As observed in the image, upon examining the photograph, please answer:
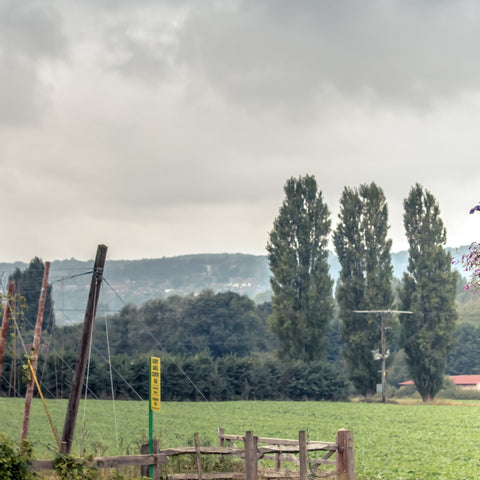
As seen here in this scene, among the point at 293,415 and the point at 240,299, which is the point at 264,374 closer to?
the point at 293,415

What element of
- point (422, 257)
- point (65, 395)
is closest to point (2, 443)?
point (65, 395)

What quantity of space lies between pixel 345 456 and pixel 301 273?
4828 cm

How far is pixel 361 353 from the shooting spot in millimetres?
61500

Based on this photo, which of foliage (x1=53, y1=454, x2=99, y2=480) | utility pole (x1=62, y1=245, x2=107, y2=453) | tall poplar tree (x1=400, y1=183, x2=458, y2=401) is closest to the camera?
foliage (x1=53, y1=454, x2=99, y2=480)

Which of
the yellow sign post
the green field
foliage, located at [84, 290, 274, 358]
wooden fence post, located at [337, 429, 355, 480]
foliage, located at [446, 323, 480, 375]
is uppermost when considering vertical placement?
foliage, located at [84, 290, 274, 358]

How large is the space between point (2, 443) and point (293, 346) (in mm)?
50905

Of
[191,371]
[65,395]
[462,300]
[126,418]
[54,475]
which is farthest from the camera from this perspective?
[462,300]

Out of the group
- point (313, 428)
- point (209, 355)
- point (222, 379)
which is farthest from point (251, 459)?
point (209, 355)

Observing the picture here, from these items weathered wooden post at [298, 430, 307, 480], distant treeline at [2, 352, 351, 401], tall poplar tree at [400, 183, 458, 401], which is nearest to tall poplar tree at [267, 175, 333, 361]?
distant treeline at [2, 352, 351, 401]

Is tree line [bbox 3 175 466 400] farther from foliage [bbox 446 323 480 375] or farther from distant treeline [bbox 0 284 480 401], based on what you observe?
foliage [bbox 446 323 480 375]

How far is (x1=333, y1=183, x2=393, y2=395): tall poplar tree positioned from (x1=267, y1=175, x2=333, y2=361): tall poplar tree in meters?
1.54

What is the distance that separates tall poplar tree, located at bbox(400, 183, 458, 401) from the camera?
61.2 m

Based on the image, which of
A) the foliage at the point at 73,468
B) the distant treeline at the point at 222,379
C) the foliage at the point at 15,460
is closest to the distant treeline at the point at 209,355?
the distant treeline at the point at 222,379

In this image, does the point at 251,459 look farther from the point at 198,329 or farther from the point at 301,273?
the point at 198,329
